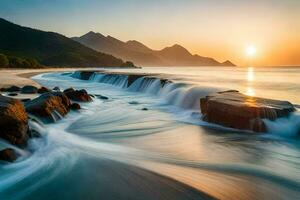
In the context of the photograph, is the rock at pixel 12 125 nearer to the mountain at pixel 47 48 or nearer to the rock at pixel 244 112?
the rock at pixel 244 112

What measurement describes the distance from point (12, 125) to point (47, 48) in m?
165

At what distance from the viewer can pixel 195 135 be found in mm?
12438

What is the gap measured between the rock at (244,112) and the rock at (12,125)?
785cm

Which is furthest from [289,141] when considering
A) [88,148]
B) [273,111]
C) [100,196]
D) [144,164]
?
[100,196]

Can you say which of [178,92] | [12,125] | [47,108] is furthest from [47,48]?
[12,125]

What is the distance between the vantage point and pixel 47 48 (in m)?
165

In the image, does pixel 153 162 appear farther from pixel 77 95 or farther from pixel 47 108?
pixel 77 95

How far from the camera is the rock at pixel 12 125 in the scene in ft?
29.3

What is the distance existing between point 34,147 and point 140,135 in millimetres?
4133

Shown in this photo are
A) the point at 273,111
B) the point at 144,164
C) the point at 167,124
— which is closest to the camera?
the point at 144,164

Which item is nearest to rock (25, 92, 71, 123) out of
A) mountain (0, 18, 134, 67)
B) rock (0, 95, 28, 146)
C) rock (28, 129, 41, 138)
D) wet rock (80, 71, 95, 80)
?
rock (28, 129, 41, 138)

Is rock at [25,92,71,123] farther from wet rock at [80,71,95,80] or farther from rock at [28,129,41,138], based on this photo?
wet rock at [80,71,95,80]

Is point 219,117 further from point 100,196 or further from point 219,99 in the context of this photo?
point 100,196

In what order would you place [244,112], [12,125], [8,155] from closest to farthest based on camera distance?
[8,155]
[12,125]
[244,112]
